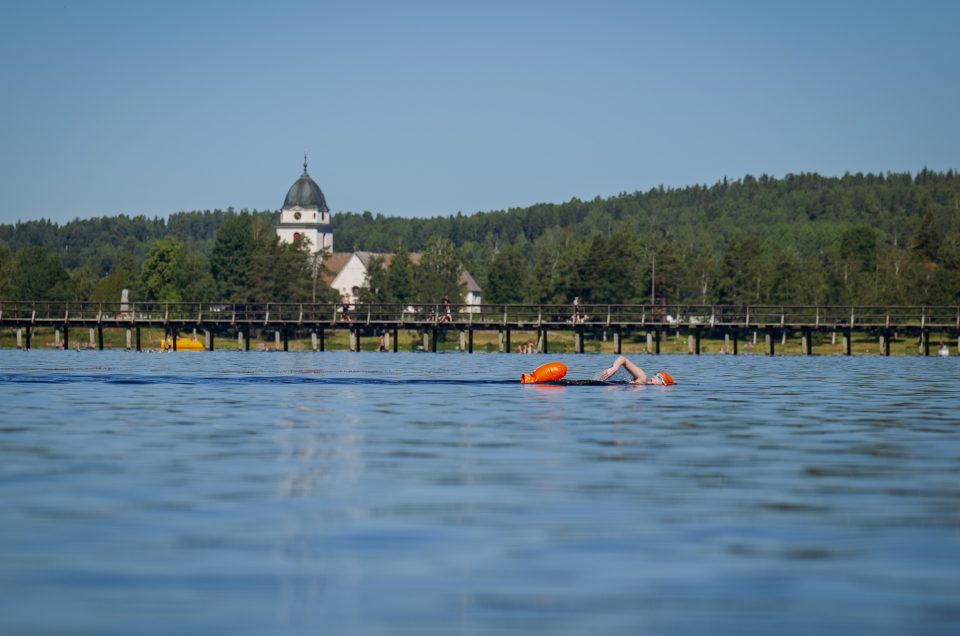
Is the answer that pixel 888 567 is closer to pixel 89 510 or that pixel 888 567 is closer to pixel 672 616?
pixel 672 616

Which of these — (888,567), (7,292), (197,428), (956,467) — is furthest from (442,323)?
(7,292)

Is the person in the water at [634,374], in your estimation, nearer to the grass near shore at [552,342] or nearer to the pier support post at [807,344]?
the pier support post at [807,344]

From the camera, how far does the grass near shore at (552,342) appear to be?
4528 inches

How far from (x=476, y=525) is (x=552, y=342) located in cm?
10972

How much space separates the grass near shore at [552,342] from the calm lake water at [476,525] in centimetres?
9084

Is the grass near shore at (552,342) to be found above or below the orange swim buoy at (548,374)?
below

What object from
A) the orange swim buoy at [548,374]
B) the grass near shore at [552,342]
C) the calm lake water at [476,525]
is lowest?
the grass near shore at [552,342]

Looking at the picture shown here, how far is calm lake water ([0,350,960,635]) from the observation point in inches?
343

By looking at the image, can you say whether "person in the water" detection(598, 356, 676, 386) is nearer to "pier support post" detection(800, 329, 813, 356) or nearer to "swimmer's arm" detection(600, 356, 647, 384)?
"swimmer's arm" detection(600, 356, 647, 384)

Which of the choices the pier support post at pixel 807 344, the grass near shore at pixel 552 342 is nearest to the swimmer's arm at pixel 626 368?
the pier support post at pixel 807 344

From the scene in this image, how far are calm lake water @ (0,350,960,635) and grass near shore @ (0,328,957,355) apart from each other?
90.8 meters

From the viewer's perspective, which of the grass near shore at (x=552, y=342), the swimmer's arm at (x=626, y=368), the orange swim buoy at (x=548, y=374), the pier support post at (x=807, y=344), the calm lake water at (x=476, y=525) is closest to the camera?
the calm lake water at (x=476, y=525)

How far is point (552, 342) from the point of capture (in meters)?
122

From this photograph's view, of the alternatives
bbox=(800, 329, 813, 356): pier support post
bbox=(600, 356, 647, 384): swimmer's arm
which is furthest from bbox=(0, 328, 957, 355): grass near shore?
bbox=(600, 356, 647, 384): swimmer's arm
